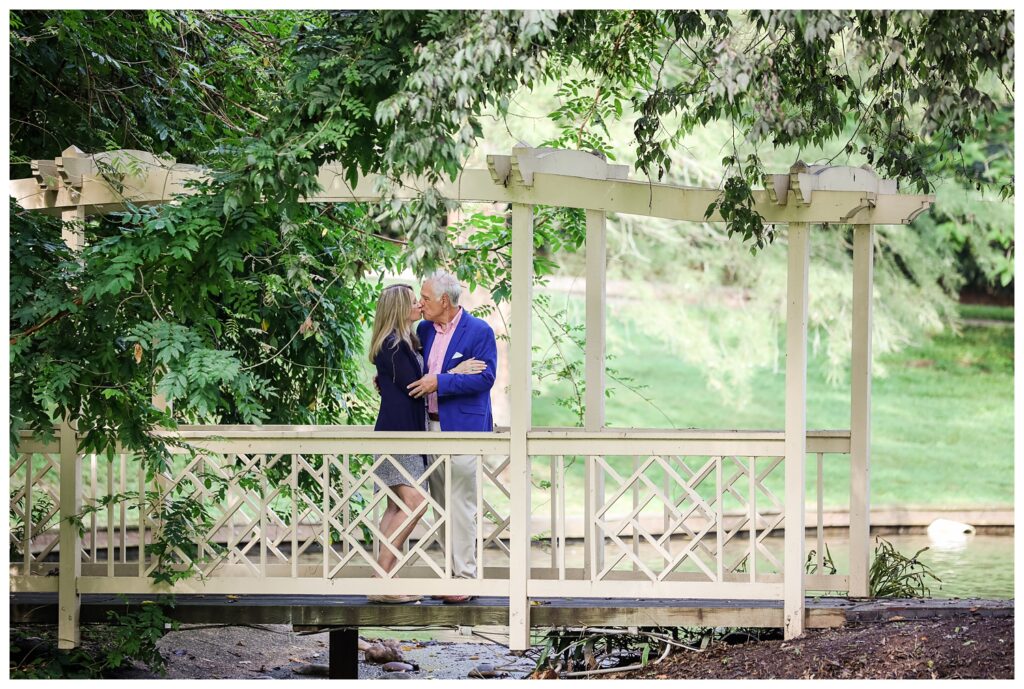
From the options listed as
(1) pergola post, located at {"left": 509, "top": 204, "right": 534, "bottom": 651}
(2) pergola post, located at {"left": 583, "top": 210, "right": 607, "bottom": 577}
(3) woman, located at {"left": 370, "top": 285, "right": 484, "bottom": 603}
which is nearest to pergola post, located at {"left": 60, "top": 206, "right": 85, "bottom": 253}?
(3) woman, located at {"left": 370, "top": 285, "right": 484, "bottom": 603}

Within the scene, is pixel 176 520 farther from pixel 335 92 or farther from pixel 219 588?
pixel 335 92

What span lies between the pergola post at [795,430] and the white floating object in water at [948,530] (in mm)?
7980

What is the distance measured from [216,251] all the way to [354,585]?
1.89m

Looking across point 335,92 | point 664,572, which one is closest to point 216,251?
point 335,92

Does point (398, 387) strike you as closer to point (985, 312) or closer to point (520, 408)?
point (520, 408)

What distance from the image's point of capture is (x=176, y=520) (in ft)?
20.5

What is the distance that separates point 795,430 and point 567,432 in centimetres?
113

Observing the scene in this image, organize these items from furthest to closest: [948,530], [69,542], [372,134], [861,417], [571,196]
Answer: [948,530], [861,417], [69,542], [571,196], [372,134]

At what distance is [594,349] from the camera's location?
6.38m

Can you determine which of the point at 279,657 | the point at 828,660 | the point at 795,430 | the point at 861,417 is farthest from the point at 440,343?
the point at 279,657

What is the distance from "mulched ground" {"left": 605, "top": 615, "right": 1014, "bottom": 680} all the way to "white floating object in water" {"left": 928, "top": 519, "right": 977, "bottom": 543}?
765 cm

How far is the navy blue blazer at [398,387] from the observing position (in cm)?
608

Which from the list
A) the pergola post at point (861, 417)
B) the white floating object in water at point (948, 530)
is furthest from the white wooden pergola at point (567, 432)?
the white floating object in water at point (948, 530)

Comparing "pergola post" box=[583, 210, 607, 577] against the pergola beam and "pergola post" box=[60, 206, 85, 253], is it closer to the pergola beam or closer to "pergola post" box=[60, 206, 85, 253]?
the pergola beam
